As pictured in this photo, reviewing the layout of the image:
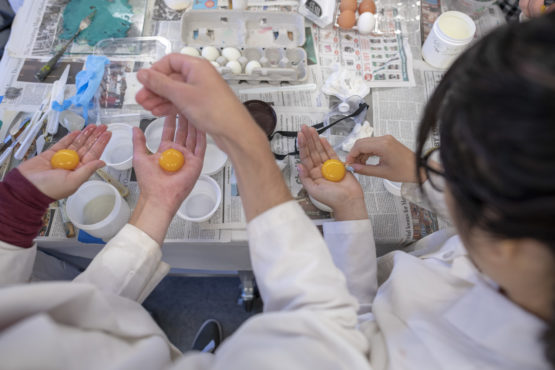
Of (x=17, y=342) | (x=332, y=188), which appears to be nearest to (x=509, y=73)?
(x=332, y=188)

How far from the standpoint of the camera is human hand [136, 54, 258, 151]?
0.64 metres

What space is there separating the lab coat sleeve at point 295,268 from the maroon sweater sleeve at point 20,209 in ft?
1.78

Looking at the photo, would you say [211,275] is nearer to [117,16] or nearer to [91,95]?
[91,95]

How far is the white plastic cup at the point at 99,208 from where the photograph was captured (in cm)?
81

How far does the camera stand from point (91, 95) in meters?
1.03

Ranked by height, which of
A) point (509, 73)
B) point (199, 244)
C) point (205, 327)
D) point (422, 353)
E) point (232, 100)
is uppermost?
point (509, 73)

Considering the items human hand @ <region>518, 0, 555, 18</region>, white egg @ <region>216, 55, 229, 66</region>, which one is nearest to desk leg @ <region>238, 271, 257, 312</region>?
white egg @ <region>216, 55, 229, 66</region>

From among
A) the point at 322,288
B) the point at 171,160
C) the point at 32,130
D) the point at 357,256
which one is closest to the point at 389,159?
the point at 357,256

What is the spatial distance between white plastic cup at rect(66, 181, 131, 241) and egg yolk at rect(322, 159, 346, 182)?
544 millimetres

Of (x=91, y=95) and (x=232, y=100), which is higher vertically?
(x=232, y=100)

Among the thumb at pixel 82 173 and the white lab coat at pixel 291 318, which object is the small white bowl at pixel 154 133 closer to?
the thumb at pixel 82 173

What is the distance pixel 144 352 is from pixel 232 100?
0.48 m

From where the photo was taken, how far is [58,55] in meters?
1.13

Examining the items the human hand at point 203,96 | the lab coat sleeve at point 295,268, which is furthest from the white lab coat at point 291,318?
the human hand at point 203,96
